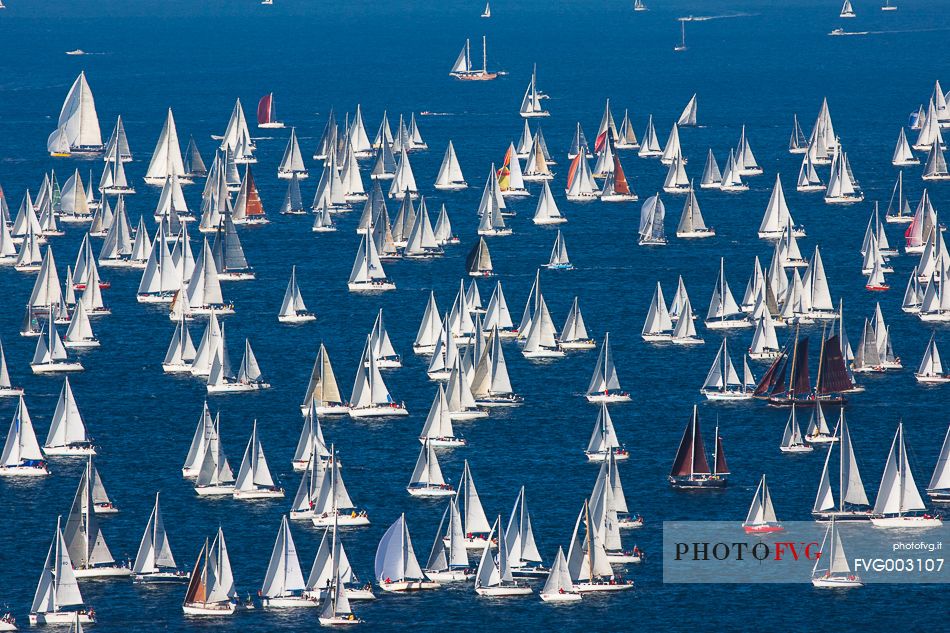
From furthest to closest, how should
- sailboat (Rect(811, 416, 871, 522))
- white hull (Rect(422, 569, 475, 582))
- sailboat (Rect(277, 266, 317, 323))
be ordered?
sailboat (Rect(277, 266, 317, 323)) < sailboat (Rect(811, 416, 871, 522)) < white hull (Rect(422, 569, 475, 582))

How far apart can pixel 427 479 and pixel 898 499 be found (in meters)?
27.3

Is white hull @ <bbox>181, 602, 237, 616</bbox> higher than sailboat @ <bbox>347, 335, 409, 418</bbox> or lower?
lower

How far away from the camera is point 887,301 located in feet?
598

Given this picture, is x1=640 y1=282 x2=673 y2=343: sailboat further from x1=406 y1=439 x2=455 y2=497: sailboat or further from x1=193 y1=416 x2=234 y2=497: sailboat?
x1=193 y1=416 x2=234 y2=497: sailboat

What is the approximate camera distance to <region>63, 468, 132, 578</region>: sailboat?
117m

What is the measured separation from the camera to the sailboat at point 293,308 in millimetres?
176375

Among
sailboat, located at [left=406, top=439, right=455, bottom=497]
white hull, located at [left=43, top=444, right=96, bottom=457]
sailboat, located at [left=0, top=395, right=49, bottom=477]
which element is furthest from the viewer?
white hull, located at [left=43, top=444, right=96, bottom=457]

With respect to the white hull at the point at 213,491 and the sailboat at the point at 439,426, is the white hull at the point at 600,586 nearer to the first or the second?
the white hull at the point at 213,491

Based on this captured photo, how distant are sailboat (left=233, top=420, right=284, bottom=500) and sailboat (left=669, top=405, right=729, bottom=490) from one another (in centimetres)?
2373

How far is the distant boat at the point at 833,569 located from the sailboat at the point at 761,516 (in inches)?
219

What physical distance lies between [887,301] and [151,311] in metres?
60.2

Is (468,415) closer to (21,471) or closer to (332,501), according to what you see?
(332,501)

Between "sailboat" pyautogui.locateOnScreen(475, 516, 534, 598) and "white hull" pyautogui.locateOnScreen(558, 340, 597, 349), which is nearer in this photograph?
"sailboat" pyautogui.locateOnScreen(475, 516, 534, 598)

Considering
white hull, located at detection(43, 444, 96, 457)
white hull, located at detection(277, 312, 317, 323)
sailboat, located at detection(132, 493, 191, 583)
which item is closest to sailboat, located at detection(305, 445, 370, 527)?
sailboat, located at detection(132, 493, 191, 583)
